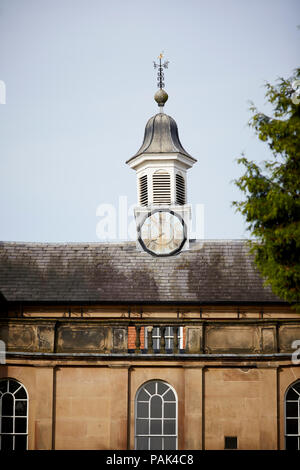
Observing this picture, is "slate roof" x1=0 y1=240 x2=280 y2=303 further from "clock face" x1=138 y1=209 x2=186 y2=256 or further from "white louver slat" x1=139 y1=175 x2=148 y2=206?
"white louver slat" x1=139 y1=175 x2=148 y2=206

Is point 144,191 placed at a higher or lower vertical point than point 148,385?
higher

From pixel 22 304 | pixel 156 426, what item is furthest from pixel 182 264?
pixel 156 426

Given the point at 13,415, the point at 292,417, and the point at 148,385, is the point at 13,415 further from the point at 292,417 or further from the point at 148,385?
the point at 292,417

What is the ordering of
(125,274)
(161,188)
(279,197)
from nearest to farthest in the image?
(279,197) < (125,274) < (161,188)

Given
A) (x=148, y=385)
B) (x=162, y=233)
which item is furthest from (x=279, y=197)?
(x=162, y=233)

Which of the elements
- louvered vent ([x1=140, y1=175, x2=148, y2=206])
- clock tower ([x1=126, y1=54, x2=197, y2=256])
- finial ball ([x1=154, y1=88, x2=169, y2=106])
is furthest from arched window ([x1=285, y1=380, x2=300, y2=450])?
finial ball ([x1=154, y1=88, x2=169, y2=106])

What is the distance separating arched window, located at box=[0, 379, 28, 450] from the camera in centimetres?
2314

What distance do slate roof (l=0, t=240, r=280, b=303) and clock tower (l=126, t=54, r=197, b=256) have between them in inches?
29.2

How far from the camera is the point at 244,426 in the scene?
2280cm

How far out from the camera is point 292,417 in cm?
2323

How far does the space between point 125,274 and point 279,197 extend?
11506 mm

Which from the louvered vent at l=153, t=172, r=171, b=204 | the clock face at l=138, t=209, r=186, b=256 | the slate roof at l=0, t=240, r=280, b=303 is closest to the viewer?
the slate roof at l=0, t=240, r=280, b=303

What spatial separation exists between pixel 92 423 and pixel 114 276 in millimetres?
7483

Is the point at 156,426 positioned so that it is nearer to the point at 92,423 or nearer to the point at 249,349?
the point at 92,423
